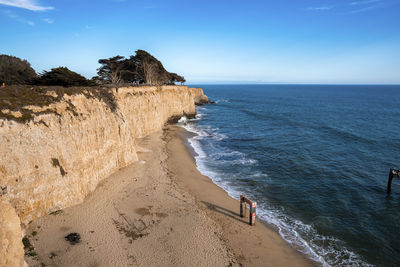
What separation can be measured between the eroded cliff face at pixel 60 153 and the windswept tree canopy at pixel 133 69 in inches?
1030

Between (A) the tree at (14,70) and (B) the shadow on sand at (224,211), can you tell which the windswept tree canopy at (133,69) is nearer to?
(A) the tree at (14,70)

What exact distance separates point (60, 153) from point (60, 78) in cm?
1183

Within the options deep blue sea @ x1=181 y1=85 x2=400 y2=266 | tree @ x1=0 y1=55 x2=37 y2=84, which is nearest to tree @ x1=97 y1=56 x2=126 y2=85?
tree @ x1=0 y1=55 x2=37 y2=84

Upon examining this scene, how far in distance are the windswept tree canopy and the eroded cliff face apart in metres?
26.2

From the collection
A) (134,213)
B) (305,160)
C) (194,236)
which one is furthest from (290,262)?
(305,160)

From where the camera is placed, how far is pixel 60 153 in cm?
1413

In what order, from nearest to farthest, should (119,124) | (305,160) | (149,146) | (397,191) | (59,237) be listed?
(59,237) → (397,191) → (119,124) → (305,160) → (149,146)

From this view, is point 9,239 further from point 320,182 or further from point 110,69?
point 110,69

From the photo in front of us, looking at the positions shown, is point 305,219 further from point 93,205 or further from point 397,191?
point 93,205

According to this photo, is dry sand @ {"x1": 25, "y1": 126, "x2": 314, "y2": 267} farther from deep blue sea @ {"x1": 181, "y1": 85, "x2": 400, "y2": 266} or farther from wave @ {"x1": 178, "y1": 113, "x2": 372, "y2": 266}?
deep blue sea @ {"x1": 181, "y1": 85, "x2": 400, "y2": 266}

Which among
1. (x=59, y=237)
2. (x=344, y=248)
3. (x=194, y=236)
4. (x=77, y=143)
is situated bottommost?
(x=344, y=248)

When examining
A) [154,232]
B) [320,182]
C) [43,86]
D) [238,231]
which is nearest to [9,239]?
[154,232]

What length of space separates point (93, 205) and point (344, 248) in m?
15.8

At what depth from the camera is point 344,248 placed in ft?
42.7
